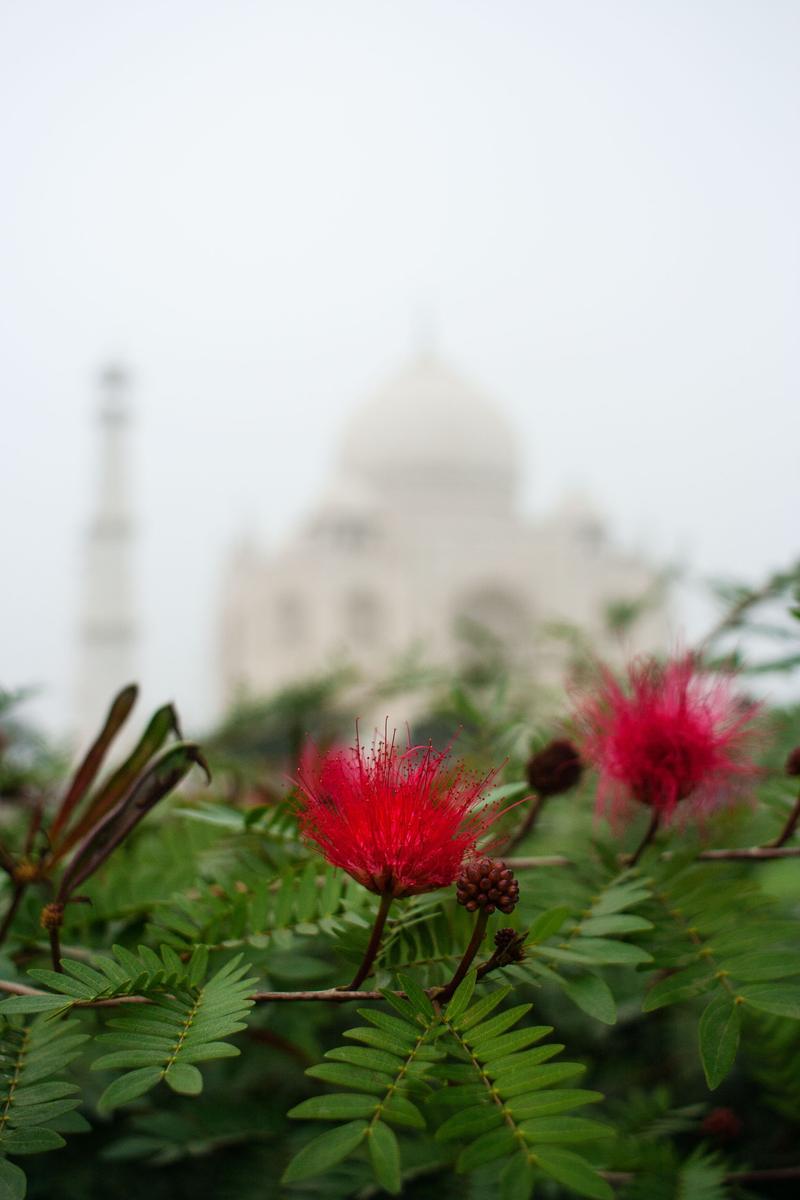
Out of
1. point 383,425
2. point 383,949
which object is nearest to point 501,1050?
point 383,949

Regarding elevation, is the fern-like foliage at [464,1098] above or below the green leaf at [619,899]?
below

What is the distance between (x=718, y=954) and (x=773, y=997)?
0.03m

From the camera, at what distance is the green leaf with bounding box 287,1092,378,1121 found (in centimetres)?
28

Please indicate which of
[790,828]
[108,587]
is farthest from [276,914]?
[108,587]

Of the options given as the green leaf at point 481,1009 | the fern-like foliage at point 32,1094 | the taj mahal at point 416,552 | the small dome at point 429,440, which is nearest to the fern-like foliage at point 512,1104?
the green leaf at point 481,1009

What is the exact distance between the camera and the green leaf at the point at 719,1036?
32cm

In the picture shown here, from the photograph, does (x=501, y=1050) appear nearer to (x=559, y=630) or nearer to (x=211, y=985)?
(x=211, y=985)

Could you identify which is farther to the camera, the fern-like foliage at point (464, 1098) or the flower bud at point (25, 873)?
the flower bud at point (25, 873)

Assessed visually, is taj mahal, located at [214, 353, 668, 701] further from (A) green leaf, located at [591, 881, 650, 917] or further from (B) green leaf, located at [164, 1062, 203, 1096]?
(B) green leaf, located at [164, 1062, 203, 1096]

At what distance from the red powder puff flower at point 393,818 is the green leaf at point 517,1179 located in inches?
3.3

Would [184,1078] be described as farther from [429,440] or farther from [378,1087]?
[429,440]

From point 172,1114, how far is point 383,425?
1480cm

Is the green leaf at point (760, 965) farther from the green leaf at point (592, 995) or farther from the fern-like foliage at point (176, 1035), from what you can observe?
the fern-like foliage at point (176, 1035)

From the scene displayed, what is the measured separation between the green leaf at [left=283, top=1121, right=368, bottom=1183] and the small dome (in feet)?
47.9
